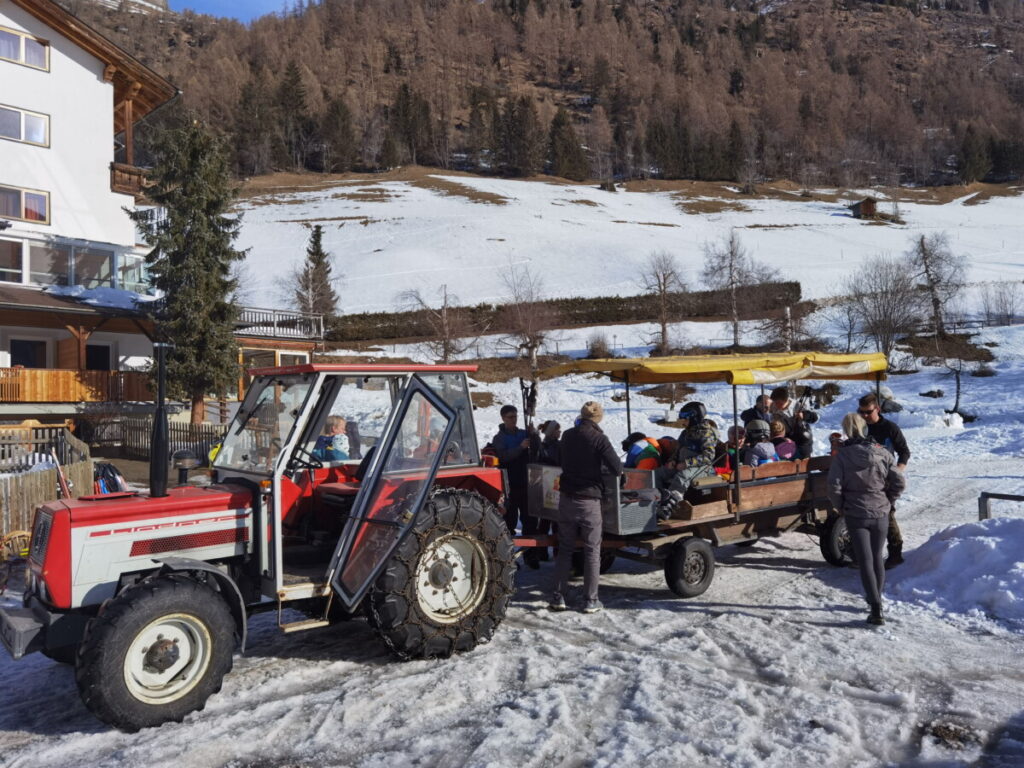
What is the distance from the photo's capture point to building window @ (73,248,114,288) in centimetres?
2606

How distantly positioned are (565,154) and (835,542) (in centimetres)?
9797

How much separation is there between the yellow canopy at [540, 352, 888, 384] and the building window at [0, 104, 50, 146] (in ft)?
77.2

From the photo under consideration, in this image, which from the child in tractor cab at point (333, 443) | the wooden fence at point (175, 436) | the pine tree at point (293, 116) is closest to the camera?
the child in tractor cab at point (333, 443)

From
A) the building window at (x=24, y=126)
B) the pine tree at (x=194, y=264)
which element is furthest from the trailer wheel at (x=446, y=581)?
the building window at (x=24, y=126)

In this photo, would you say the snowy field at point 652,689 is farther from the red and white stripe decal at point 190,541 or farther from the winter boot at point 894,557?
the red and white stripe decal at point 190,541

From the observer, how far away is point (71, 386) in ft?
76.8

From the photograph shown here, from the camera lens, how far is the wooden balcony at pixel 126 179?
27172 millimetres

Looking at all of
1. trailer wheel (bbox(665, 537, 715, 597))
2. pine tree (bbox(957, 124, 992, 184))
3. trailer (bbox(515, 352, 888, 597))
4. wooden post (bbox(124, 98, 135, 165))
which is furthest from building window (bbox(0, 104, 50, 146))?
pine tree (bbox(957, 124, 992, 184))

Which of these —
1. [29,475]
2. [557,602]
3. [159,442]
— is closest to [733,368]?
[557,602]

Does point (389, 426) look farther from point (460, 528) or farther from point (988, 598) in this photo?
point (988, 598)

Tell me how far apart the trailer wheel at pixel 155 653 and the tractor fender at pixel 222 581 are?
74 mm

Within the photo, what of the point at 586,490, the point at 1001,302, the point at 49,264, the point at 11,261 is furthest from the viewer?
the point at 1001,302

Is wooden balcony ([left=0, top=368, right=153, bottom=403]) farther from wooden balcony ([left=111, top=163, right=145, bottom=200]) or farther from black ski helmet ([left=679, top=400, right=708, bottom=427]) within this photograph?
black ski helmet ([left=679, top=400, right=708, bottom=427])

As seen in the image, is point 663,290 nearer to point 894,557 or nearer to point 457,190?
point 894,557
